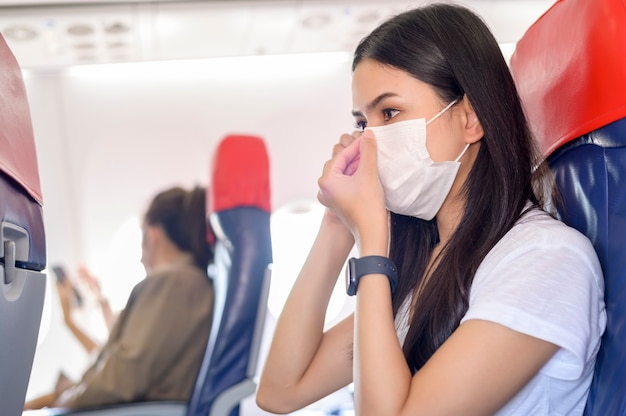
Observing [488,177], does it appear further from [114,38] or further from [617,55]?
[114,38]

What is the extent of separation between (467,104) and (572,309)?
501mm

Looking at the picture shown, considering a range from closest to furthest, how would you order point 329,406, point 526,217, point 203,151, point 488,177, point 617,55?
point 617,55, point 526,217, point 488,177, point 329,406, point 203,151

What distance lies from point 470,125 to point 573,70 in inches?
10.4

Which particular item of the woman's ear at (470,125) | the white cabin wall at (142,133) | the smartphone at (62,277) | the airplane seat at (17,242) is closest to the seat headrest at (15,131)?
the airplane seat at (17,242)

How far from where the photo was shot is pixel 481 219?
4.49 feet

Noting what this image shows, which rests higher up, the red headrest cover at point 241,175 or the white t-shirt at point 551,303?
the red headrest cover at point 241,175

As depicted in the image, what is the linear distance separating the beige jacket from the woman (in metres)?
2.27

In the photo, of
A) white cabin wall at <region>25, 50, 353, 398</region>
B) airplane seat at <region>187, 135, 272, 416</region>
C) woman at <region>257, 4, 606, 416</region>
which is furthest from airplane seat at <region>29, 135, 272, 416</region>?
woman at <region>257, 4, 606, 416</region>

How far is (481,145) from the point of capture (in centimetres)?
145

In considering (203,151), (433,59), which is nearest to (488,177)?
(433,59)

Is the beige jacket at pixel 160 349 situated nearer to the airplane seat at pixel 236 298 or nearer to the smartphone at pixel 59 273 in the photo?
the airplane seat at pixel 236 298

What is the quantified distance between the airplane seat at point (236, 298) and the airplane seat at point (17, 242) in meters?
2.10

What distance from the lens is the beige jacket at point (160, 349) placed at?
12.5ft

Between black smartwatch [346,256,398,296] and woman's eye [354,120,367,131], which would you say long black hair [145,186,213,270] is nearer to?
woman's eye [354,120,367,131]
